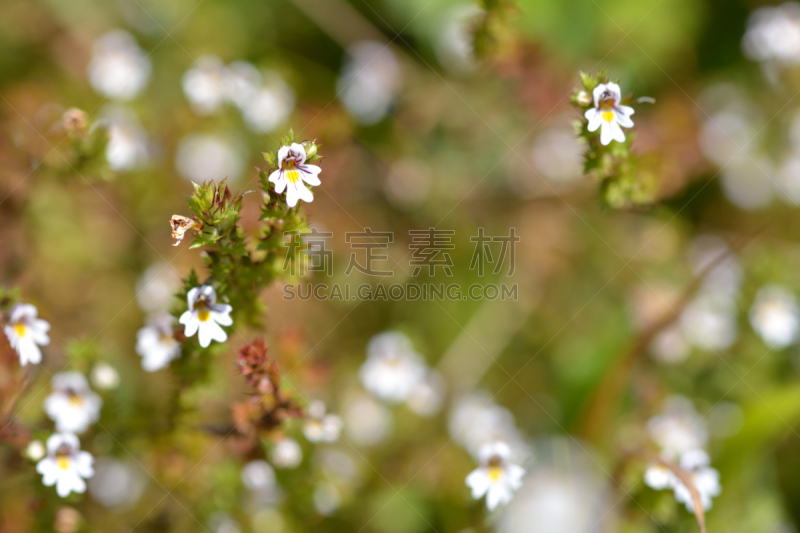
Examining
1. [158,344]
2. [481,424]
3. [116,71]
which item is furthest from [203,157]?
[481,424]

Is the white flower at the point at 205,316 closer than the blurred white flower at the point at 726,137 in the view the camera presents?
Yes

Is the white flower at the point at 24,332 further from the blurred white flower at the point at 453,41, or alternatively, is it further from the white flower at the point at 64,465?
the blurred white flower at the point at 453,41

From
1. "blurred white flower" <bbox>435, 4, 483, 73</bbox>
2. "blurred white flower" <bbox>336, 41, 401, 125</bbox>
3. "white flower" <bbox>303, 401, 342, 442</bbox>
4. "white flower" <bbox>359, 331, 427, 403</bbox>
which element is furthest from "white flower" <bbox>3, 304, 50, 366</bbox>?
"blurred white flower" <bbox>435, 4, 483, 73</bbox>

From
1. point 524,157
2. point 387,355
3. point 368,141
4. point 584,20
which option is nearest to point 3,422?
point 387,355

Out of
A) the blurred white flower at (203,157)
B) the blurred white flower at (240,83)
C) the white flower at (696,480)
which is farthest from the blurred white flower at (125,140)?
the white flower at (696,480)

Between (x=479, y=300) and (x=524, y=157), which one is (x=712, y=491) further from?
(x=524, y=157)

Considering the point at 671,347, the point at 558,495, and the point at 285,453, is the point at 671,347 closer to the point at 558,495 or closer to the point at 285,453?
the point at 558,495

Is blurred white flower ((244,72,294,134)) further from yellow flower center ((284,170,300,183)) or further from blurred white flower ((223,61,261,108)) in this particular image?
yellow flower center ((284,170,300,183))
